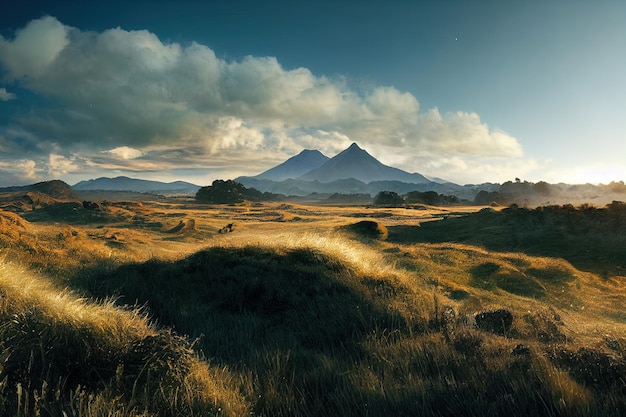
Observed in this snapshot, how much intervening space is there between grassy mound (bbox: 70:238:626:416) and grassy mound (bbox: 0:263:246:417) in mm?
791

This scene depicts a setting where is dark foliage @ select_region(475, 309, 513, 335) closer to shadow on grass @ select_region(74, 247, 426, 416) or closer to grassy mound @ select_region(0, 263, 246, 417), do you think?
shadow on grass @ select_region(74, 247, 426, 416)

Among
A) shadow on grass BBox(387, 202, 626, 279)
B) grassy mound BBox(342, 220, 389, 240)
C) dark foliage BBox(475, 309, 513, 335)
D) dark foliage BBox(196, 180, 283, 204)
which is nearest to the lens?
dark foliage BBox(475, 309, 513, 335)

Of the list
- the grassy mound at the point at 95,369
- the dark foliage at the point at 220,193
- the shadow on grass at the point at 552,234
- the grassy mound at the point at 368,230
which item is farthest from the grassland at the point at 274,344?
the dark foliage at the point at 220,193

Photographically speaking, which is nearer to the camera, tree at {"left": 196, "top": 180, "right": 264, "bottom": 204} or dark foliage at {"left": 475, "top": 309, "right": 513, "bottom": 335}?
dark foliage at {"left": 475, "top": 309, "right": 513, "bottom": 335}

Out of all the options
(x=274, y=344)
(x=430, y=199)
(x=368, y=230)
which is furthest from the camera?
(x=430, y=199)

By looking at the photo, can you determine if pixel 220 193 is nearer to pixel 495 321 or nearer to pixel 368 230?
pixel 368 230

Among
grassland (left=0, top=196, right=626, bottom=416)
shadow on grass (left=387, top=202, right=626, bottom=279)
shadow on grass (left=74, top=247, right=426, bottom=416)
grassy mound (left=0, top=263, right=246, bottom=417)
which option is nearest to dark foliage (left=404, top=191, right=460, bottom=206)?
shadow on grass (left=387, top=202, right=626, bottom=279)

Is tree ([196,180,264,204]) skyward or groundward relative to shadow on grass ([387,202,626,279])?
skyward

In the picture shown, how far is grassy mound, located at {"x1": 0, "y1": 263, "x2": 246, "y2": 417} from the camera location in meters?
4.03

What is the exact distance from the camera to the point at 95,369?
5082 millimetres

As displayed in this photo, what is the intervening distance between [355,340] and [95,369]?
4.41 metres

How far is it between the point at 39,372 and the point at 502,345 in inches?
274

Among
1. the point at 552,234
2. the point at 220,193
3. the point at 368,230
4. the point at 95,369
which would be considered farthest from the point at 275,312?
the point at 220,193

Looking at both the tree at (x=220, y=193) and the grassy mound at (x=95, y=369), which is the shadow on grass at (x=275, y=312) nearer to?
the grassy mound at (x=95, y=369)
